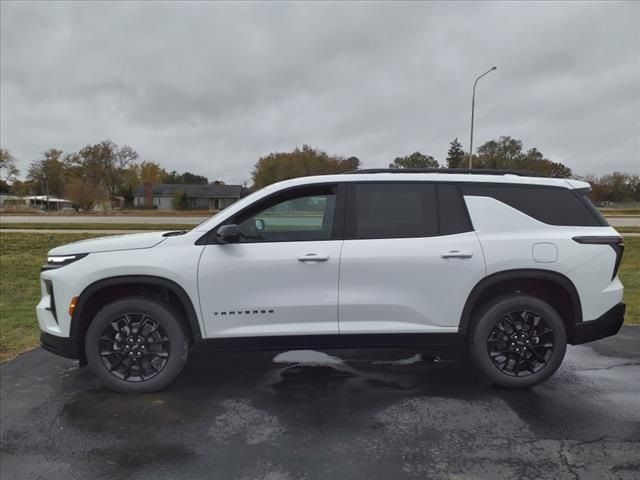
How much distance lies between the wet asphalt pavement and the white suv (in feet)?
1.21

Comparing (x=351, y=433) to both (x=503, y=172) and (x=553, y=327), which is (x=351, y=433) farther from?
(x=503, y=172)

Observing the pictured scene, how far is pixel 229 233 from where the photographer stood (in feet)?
11.6

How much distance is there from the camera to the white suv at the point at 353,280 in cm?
362

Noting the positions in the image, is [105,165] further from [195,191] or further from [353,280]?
[353,280]

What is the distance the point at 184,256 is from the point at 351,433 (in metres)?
1.86

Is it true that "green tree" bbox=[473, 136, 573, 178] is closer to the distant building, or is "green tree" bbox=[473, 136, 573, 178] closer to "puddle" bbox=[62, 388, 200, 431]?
"puddle" bbox=[62, 388, 200, 431]

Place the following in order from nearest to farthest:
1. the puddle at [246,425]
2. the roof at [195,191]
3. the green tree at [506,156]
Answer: the puddle at [246,425], the green tree at [506,156], the roof at [195,191]

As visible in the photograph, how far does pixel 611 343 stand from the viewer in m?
5.08

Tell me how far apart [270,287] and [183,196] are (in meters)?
71.6

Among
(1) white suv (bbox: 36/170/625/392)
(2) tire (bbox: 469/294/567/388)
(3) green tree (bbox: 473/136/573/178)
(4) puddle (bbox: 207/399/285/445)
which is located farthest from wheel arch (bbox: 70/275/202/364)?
(3) green tree (bbox: 473/136/573/178)

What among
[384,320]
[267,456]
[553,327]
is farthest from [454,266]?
[267,456]

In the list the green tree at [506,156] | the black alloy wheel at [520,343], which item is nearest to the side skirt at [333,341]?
the black alloy wheel at [520,343]

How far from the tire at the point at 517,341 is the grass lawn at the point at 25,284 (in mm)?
3138

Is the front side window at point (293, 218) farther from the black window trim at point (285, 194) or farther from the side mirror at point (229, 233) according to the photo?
the side mirror at point (229, 233)
